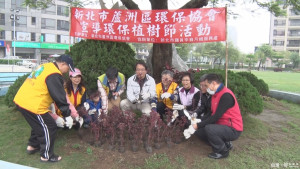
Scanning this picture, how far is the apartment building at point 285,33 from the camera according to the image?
5844cm

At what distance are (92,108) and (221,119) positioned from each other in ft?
7.22

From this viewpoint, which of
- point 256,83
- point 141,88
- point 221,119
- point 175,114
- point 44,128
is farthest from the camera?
point 256,83

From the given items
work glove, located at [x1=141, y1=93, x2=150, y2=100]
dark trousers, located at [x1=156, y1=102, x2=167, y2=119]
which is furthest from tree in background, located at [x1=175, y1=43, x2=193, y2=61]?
work glove, located at [x1=141, y1=93, x2=150, y2=100]

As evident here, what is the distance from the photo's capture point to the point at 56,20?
1469 inches

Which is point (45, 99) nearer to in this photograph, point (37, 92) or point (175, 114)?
point (37, 92)

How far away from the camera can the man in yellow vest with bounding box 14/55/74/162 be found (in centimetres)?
292

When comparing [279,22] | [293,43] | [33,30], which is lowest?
[33,30]

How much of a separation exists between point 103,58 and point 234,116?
2.87 metres

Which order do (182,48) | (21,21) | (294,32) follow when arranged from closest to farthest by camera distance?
(182,48)
(21,21)
(294,32)

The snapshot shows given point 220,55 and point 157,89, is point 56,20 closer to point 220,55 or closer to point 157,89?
point 220,55

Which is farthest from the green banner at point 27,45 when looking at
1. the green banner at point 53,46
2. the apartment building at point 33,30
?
the green banner at point 53,46

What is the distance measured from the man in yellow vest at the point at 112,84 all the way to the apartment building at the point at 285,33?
65.8 metres

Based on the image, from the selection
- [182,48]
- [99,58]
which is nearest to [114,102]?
[99,58]

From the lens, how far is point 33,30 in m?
35.9
